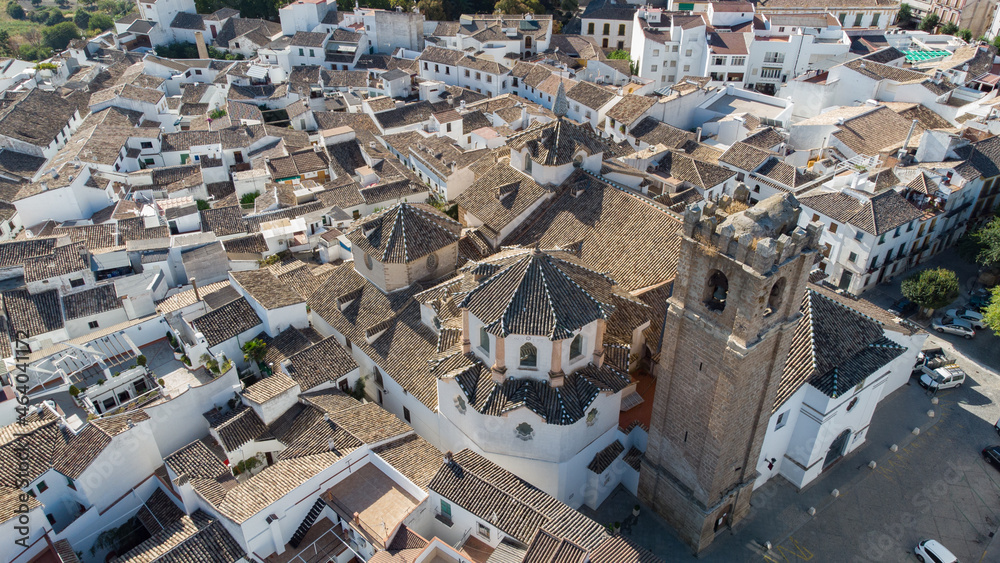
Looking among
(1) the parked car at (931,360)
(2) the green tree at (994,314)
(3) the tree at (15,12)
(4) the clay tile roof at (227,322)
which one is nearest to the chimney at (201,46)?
(4) the clay tile roof at (227,322)

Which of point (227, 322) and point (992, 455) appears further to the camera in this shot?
point (227, 322)

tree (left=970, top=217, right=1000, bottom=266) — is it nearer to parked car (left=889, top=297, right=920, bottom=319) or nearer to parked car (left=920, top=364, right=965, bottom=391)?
parked car (left=889, top=297, right=920, bottom=319)

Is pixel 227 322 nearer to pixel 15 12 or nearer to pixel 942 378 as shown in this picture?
pixel 942 378

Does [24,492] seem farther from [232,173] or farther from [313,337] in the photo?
[232,173]

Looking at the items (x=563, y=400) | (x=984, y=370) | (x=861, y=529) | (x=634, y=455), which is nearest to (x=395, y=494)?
(x=563, y=400)

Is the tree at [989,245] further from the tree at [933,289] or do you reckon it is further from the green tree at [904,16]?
the green tree at [904,16]

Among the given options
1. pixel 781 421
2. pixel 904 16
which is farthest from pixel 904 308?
pixel 904 16
